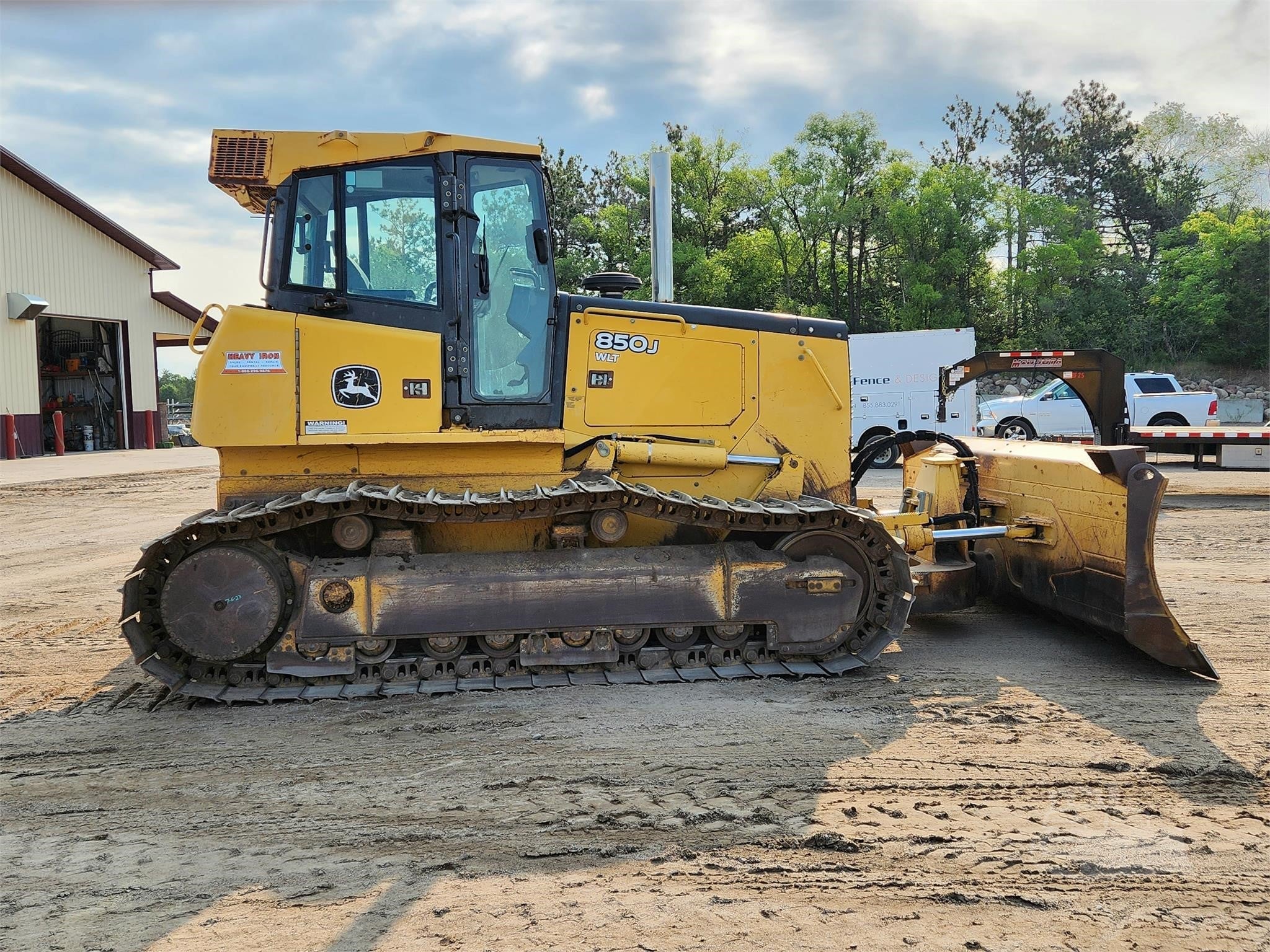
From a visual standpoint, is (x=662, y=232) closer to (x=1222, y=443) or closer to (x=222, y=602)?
(x=222, y=602)

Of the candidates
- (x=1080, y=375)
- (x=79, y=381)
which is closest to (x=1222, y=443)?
(x=1080, y=375)

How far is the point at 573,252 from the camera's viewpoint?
3319 cm

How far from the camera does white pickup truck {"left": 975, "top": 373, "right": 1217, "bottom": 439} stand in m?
22.2

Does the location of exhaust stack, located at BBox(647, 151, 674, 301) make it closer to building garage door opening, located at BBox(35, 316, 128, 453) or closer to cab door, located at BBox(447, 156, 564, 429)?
cab door, located at BBox(447, 156, 564, 429)

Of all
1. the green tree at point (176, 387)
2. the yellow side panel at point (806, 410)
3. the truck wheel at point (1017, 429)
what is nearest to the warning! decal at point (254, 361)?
the yellow side panel at point (806, 410)

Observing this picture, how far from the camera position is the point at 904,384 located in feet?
66.2

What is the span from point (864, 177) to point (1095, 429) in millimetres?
26481

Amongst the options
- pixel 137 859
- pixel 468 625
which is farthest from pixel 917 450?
pixel 137 859

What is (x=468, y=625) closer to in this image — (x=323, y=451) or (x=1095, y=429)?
(x=323, y=451)

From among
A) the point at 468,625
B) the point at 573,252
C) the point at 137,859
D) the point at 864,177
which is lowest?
the point at 137,859

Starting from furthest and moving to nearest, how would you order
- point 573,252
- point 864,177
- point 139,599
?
point 864,177 < point 573,252 < point 139,599

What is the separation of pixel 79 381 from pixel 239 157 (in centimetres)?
3074

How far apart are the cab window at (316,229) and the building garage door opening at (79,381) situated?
27.3 meters

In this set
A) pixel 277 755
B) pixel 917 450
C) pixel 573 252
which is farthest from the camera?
pixel 573 252
